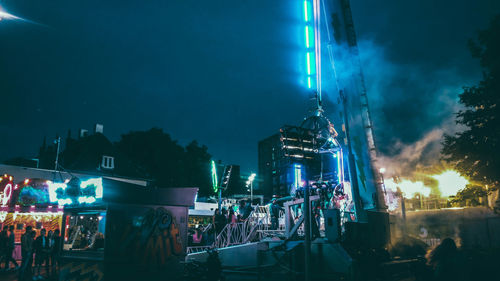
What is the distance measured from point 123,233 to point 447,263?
9.63 meters

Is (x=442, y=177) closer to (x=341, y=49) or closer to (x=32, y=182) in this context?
(x=341, y=49)

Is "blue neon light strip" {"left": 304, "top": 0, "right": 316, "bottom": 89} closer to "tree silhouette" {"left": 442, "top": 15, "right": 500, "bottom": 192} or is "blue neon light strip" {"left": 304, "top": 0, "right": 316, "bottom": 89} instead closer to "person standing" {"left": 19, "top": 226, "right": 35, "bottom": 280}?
"tree silhouette" {"left": 442, "top": 15, "right": 500, "bottom": 192}

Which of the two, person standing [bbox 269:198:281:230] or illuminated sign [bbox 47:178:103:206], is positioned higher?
illuminated sign [bbox 47:178:103:206]

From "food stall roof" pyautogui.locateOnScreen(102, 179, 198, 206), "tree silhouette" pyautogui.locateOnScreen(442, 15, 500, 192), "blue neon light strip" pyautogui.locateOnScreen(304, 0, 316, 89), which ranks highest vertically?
"blue neon light strip" pyautogui.locateOnScreen(304, 0, 316, 89)

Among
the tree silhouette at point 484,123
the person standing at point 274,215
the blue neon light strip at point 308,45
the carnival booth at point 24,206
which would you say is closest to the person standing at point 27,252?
the carnival booth at point 24,206

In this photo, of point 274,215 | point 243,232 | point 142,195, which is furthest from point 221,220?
point 142,195

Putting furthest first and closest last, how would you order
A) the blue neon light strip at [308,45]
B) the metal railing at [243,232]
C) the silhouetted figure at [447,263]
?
the blue neon light strip at [308,45] → the metal railing at [243,232] → the silhouetted figure at [447,263]

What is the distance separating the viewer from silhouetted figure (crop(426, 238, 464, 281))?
5609 millimetres

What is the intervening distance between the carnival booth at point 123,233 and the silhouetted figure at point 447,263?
30.5 ft

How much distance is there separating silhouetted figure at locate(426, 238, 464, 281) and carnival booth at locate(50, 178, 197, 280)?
366 inches

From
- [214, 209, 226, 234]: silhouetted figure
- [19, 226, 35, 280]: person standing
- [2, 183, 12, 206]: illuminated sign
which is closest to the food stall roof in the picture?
[214, 209, 226, 234]: silhouetted figure

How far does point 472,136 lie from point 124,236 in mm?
17841

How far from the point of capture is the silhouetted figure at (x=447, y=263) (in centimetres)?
561

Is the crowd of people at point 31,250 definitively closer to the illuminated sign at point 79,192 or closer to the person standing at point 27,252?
the person standing at point 27,252
